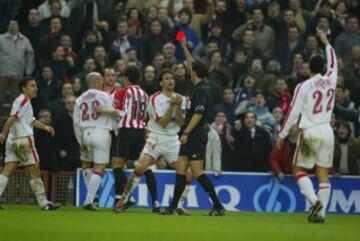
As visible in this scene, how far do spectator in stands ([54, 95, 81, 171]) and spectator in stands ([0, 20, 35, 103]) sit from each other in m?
2.09

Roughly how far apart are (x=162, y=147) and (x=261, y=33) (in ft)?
27.8

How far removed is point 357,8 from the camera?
26812 millimetres

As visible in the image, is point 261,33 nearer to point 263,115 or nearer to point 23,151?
point 263,115

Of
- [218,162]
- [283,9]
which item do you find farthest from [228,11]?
[218,162]

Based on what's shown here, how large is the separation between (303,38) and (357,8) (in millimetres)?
2028

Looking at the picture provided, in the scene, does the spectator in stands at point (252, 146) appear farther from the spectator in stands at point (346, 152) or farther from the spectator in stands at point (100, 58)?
the spectator in stands at point (100, 58)

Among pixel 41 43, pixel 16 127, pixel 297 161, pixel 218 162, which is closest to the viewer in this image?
pixel 297 161

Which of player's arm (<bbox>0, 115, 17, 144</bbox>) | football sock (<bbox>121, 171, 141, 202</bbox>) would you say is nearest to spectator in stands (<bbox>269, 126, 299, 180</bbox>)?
football sock (<bbox>121, 171, 141, 202</bbox>)

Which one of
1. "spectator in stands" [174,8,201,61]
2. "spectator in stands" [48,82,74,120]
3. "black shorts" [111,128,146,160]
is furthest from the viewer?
"spectator in stands" [174,8,201,61]

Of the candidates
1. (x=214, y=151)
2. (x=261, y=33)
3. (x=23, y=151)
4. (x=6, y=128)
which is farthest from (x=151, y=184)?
(x=261, y=33)

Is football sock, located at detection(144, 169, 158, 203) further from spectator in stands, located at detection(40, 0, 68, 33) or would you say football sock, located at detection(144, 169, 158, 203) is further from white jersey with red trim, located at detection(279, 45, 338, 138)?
spectator in stands, located at detection(40, 0, 68, 33)

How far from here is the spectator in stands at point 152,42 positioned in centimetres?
2539

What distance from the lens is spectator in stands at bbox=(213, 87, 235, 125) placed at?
77.2 ft

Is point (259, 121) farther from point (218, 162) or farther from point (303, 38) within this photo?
point (303, 38)
